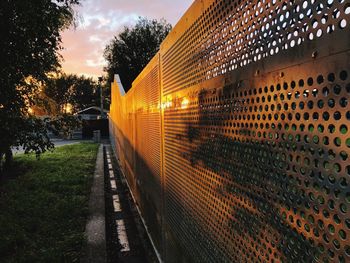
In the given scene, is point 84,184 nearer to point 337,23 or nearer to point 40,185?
point 40,185

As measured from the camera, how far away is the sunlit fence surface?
1.01m

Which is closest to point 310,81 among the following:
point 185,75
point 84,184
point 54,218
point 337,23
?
point 337,23

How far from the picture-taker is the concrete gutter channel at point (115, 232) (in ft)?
15.5

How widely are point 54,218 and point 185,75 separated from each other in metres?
4.93

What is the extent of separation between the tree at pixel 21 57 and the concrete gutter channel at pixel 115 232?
6.29ft

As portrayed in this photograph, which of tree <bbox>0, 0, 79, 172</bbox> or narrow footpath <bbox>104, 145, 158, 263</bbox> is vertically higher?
tree <bbox>0, 0, 79, 172</bbox>

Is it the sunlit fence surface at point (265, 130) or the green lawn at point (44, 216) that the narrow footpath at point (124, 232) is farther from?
the sunlit fence surface at point (265, 130)

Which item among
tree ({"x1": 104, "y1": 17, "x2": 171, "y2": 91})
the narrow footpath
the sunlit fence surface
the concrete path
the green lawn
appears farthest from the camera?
tree ({"x1": 104, "y1": 17, "x2": 171, "y2": 91})

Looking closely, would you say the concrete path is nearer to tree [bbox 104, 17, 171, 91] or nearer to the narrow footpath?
the narrow footpath

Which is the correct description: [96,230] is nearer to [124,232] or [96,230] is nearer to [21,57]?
[124,232]

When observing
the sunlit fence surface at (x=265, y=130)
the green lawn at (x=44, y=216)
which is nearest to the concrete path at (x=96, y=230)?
the green lawn at (x=44, y=216)

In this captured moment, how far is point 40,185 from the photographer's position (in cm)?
929

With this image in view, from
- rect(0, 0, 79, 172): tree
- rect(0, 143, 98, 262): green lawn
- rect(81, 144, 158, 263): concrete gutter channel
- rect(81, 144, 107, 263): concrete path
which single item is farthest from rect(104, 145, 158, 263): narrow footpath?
rect(0, 0, 79, 172): tree

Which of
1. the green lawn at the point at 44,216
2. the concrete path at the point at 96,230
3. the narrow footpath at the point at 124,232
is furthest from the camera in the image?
the narrow footpath at the point at 124,232
